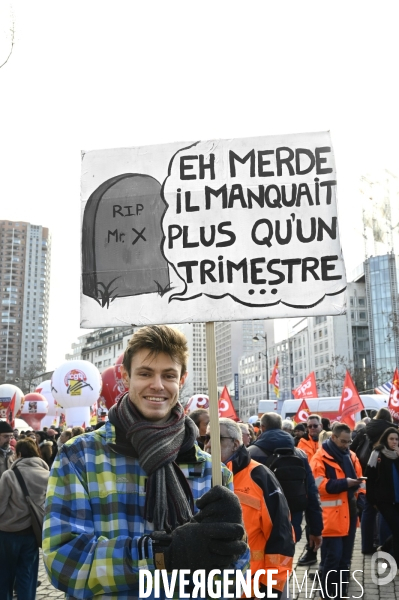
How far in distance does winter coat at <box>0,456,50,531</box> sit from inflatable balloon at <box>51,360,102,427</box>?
20867mm

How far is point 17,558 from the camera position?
6.68 m

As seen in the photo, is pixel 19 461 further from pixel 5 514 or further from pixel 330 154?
Answer: pixel 330 154

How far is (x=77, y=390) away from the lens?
27719 mm

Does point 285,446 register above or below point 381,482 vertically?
above

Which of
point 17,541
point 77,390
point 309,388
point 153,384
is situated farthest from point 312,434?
point 77,390

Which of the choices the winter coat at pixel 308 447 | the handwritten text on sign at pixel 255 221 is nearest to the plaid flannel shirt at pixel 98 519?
the handwritten text on sign at pixel 255 221

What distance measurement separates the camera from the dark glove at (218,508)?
2369 mm

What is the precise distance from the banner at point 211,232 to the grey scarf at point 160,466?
0.64 metres

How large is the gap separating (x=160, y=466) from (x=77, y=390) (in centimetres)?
2589

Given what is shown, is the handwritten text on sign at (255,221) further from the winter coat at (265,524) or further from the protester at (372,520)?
the protester at (372,520)

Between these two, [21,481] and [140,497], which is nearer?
[140,497]

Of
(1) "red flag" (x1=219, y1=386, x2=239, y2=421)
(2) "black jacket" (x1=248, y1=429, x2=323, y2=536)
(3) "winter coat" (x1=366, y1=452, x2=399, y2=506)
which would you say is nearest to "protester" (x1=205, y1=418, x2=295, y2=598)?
(2) "black jacket" (x1=248, y1=429, x2=323, y2=536)

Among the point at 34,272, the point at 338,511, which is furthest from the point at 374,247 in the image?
the point at 338,511

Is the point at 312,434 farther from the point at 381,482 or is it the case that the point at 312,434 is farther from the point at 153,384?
the point at 153,384
